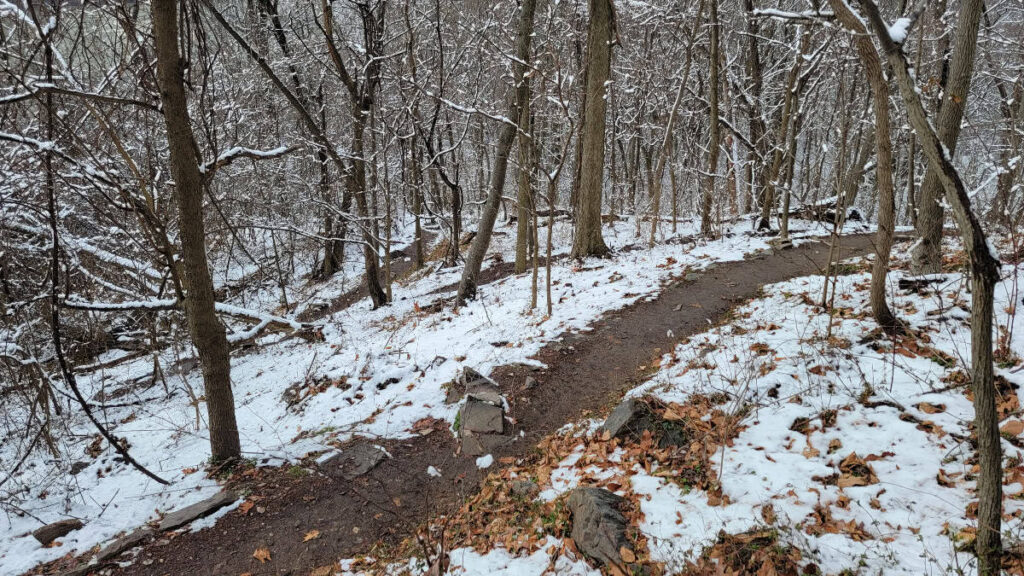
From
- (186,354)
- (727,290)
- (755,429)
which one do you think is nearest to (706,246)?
(727,290)

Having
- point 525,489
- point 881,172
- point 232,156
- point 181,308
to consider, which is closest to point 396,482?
point 525,489

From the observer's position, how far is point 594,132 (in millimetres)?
9961

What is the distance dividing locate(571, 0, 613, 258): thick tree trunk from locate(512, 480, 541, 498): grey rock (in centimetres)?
723

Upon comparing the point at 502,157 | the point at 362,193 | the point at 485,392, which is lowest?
the point at 485,392

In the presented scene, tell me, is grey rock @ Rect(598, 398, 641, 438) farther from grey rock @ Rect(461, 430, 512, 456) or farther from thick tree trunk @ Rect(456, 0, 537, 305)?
thick tree trunk @ Rect(456, 0, 537, 305)

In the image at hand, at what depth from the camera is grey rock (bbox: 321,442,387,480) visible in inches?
184

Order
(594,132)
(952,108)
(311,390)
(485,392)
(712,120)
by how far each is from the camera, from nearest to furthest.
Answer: (952,108) → (485,392) → (311,390) → (594,132) → (712,120)

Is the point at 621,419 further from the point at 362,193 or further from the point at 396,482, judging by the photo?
the point at 362,193

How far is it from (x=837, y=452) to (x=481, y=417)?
3.12m

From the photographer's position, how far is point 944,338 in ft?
14.0

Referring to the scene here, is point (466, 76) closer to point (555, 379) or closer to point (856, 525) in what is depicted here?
point (555, 379)

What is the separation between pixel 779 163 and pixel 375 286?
9740 mm

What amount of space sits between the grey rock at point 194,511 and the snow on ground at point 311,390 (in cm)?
21

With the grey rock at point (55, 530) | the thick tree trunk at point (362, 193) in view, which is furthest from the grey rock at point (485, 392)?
the thick tree trunk at point (362, 193)
